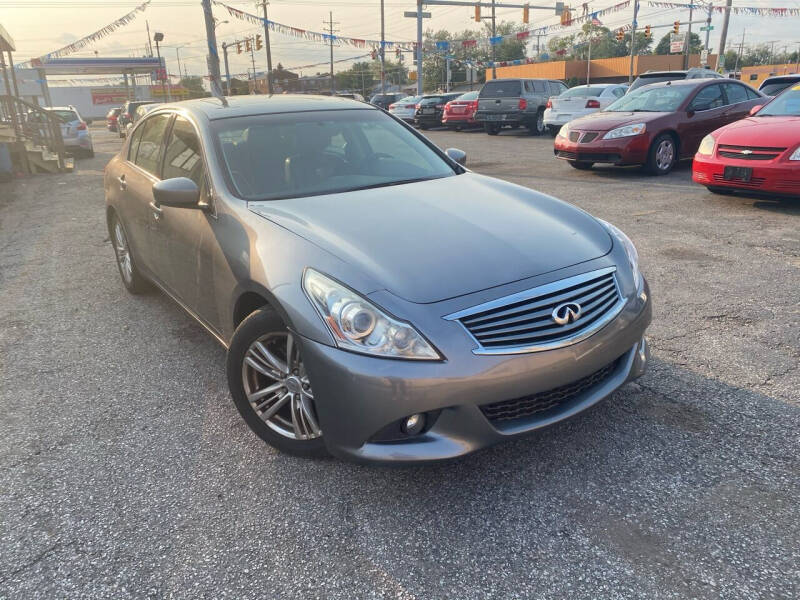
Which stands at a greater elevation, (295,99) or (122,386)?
(295,99)

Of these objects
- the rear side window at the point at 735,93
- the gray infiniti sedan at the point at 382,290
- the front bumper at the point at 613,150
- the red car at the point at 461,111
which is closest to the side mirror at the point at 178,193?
Answer: the gray infiniti sedan at the point at 382,290

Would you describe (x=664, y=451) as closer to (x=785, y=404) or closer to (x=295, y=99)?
(x=785, y=404)

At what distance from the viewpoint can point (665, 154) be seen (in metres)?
10.1

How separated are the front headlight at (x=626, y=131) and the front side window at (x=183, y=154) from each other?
25.3 feet

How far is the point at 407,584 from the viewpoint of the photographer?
2086 millimetres

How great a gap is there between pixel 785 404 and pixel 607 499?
129cm

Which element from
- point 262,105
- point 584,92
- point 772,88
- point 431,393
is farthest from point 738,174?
point 584,92

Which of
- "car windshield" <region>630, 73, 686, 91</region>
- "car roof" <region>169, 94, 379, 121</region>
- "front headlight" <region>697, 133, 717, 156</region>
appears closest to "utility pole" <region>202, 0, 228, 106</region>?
"car windshield" <region>630, 73, 686, 91</region>

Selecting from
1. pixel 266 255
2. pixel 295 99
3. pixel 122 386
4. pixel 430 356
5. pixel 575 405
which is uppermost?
pixel 295 99

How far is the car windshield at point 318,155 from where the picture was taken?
337cm

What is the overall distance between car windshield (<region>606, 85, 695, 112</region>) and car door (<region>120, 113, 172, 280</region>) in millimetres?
8504

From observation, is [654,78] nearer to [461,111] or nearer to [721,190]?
[721,190]

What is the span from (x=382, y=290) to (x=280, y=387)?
0.70 meters

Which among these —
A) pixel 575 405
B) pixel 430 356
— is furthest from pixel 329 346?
pixel 575 405
